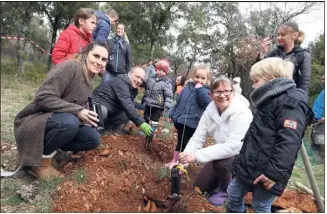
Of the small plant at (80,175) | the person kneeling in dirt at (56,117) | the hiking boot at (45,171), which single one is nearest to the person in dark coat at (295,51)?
the person kneeling in dirt at (56,117)

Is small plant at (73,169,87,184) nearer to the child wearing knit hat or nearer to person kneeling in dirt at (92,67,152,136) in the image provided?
person kneeling in dirt at (92,67,152,136)

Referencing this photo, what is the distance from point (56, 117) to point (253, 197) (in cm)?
171

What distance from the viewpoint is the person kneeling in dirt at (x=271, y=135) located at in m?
2.23

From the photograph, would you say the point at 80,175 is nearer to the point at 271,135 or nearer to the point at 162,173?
the point at 162,173

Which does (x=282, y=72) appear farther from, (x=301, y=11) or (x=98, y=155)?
(x=301, y=11)

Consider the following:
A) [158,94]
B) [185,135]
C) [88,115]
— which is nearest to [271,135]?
[88,115]

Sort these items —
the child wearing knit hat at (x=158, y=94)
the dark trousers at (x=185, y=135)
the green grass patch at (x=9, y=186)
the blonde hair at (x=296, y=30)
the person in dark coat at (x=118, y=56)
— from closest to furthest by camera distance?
the green grass patch at (x=9, y=186) → the blonde hair at (x=296, y=30) → the dark trousers at (x=185, y=135) → the child wearing knit hat at (x=158, y=94) → the person in dark coat at (x=118, y=56)

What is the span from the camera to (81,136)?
315cm

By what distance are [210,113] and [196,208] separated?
89 centimetres

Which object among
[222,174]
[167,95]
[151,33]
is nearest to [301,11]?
[151,33]

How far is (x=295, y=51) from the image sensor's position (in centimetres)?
391

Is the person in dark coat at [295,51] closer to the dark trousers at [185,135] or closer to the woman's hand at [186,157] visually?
the dark trousers at [185,135]

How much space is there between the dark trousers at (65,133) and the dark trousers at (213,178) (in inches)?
44.0

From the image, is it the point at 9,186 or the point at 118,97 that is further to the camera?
the point at 118,97
